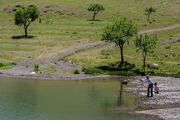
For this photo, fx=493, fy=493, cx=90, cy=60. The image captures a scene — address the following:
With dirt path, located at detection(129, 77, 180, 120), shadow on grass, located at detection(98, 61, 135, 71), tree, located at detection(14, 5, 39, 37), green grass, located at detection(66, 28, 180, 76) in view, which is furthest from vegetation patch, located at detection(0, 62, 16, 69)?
tree, located at detection(14, 5, 39, 37)

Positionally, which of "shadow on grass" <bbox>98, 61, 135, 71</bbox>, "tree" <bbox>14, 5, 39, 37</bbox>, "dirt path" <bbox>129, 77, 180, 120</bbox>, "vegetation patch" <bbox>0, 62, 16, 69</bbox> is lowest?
"dirt path" <bbox>129, 77, 180, 120</bbox>

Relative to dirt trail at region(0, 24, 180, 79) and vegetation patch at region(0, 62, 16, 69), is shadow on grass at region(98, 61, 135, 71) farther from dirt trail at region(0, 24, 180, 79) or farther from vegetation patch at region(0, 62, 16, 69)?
vegetation patch at region(0, 62, 16, 69)

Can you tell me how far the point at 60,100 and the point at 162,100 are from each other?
1871 cm

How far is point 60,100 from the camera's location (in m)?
90.9

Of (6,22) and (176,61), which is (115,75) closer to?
(176,61)

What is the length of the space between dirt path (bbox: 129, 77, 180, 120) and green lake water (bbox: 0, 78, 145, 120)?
3278mm

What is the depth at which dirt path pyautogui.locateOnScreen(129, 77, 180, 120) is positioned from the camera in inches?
3159

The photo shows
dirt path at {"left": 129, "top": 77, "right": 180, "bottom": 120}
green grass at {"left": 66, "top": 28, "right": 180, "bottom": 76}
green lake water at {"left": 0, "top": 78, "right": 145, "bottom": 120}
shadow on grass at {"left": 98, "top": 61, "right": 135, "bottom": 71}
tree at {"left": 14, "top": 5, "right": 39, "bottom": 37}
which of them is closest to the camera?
green lake water at {"left": 0, "top": 78, "right": 145, "bottom": 120}

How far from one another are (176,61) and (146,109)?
1976 inches

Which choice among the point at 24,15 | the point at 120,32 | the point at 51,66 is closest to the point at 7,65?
the point at 51,66

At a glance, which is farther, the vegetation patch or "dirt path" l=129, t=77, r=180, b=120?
the vegetation patch

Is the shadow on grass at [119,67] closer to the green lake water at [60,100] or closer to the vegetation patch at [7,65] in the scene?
the green lake water at [60,100]

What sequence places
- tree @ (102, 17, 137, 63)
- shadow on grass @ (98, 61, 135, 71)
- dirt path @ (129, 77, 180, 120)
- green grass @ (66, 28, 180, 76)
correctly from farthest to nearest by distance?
tree @ (102, 17, 137, 63) → shadow on grass @ (98, 61, 135, 71) → green grass @ (66, 28, 180, 76) → dirt path @ (129, 77, 180, 120)

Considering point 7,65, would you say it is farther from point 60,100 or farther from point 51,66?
point 60,100
